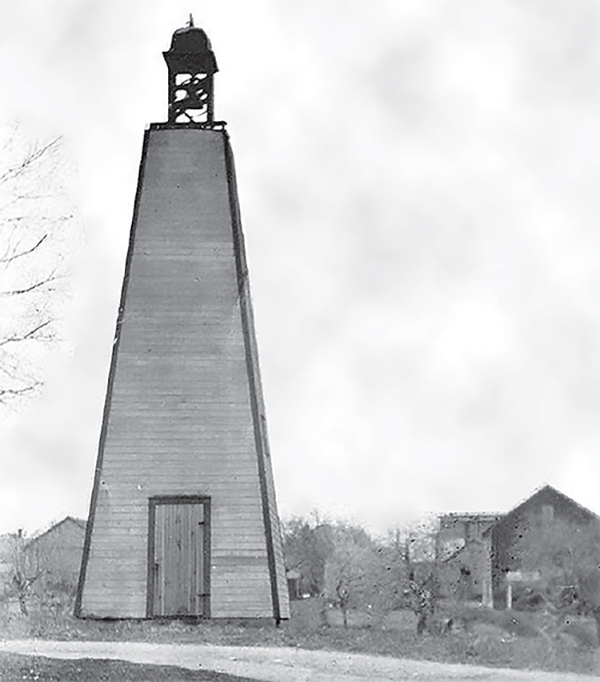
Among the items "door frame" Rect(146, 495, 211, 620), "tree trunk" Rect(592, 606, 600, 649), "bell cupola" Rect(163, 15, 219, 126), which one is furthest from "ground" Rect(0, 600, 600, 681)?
"bell cupola" Rect(163, 15, 219, 126)

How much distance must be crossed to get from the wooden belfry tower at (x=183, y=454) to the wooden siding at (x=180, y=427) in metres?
0.02

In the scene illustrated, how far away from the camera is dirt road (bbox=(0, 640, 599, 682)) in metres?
12.1

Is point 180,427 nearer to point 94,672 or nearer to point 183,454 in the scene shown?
point 183,454

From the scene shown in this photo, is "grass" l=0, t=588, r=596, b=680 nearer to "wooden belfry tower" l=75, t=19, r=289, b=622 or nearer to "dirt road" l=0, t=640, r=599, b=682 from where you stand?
"wooden belfry tower" l=75, t=19, r=289, b=622

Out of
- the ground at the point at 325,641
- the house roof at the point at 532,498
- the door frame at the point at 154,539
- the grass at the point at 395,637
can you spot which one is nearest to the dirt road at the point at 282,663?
the ground at the point at 325,641

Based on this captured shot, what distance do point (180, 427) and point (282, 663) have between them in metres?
5.92

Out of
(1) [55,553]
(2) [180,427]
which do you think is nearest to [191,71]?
(2) [180,427]

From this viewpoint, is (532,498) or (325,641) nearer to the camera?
(325,641)

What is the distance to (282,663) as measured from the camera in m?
13.2

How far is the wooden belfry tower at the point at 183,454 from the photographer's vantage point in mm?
18156

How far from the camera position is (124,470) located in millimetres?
18375

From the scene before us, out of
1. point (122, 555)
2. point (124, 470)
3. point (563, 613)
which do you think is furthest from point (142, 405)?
point (563, 613)

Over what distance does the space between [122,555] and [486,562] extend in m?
15.4

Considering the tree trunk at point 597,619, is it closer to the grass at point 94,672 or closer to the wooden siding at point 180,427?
the wooden siding at point 180,427
